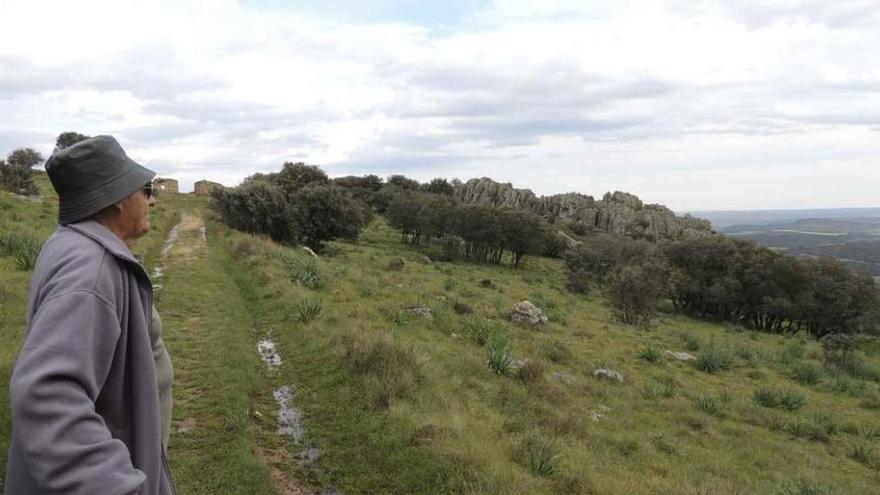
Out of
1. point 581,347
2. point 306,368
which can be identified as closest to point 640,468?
point 306,368

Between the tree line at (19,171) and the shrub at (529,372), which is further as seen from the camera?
the tree line at (19,171)

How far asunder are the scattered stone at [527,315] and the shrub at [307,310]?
375 inches

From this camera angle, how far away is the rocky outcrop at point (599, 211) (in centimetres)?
10138

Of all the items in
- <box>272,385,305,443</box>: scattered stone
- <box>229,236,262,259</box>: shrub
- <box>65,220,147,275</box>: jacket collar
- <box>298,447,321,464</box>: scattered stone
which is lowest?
<box>298,447,321,464</box>: scattered stone

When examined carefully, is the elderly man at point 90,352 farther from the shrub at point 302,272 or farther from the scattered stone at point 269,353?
the shrub at point 302,272

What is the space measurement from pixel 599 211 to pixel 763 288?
64026 mm

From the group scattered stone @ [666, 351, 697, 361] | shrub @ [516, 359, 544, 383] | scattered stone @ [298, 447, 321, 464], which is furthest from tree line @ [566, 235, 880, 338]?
scattered stone @ [298, 447, 321, 464]

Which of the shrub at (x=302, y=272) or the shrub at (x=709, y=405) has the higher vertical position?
the shrub at (x=302, y=272)

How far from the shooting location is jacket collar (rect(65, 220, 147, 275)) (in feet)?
7.10

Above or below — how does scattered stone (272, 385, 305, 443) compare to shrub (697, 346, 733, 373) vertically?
above

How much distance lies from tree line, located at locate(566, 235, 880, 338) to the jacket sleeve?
44097 mm

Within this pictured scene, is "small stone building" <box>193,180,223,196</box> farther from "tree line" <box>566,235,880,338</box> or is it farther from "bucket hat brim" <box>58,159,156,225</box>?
"bucket hat brim" <box>58,159,156,225</box>

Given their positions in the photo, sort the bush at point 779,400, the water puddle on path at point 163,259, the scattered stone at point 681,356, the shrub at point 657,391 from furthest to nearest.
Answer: the scattered stone at point 681,356 → the water puddle on path at point 163,259 → the bush at point 779,400 → the shrub at point 657,391

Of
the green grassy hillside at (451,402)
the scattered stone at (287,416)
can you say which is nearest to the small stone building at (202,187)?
the green grassy hillside at (451,402)
